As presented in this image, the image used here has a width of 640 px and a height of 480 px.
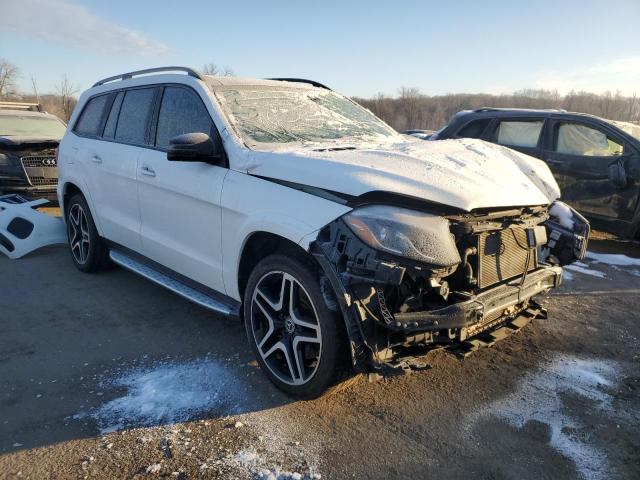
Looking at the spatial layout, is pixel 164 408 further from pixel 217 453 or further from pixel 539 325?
pixel 539 325

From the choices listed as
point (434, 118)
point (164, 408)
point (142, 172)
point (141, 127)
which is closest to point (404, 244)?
point (164, 408)

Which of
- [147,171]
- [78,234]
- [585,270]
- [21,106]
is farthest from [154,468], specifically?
[21,106]

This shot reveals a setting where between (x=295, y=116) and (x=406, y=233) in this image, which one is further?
(x=295, y=116)

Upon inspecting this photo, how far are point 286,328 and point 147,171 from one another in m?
1.89

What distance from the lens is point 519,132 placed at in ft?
24.5

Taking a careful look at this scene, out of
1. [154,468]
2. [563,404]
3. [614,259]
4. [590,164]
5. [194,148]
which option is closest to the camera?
[154,468]

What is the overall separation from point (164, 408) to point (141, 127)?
8.01 feet

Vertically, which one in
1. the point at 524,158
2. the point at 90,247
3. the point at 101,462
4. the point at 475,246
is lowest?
the point at 101,462

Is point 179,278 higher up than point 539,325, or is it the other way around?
point 179,278

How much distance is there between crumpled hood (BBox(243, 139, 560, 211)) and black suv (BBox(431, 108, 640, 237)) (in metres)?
3.64

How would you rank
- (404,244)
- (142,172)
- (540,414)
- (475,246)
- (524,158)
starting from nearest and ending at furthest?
(404,244), (475,246), (540,414), (524,158), (142,172)

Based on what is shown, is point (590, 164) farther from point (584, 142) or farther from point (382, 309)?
point (382, 309)

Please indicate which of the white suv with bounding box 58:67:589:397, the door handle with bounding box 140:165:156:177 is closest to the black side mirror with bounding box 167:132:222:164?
the white suv with bounding box 58:67:589:397

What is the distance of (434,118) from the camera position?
→ 61406 mm
